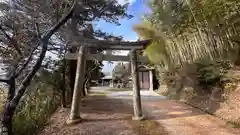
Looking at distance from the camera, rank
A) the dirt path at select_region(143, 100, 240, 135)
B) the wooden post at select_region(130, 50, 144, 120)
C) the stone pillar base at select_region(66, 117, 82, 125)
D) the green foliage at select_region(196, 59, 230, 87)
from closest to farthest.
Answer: the dirt path at select_region(143, 100, 240, 135), the stone pillar base at select_region(66, 117, 82, 125), the wooden post at select_region(130, 50, 144, 120), the green foliage at select_region(196, 59, 230, 87)

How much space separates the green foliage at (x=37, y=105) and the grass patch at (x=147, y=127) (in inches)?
94.4

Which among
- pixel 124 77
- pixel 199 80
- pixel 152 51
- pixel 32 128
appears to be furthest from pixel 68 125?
pixel 124 77

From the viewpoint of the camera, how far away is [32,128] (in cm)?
588

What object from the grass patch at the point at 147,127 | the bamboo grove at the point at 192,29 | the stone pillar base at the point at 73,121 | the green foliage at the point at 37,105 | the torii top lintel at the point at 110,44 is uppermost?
the bamboo grove at the point at 192,29

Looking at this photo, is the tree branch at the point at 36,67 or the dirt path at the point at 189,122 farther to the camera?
the dirt path at the point at 189,122

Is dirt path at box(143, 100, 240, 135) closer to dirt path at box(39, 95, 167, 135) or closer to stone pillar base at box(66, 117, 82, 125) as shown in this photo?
dirt path at box(39, 95, 167, 135)

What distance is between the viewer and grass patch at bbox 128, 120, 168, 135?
6179mm

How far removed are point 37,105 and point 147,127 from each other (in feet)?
10.7

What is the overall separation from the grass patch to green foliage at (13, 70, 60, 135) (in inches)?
94.4

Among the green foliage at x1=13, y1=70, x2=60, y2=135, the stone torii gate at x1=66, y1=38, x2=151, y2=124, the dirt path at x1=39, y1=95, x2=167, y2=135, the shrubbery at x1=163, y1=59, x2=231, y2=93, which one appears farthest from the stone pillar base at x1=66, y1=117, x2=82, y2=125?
the shrubbery at x1=163, y1=59, x2=231, y2=93

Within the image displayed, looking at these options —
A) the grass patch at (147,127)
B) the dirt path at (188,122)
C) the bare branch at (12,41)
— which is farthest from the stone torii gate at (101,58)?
the bare branch at (12,41)

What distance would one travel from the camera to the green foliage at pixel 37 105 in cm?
571

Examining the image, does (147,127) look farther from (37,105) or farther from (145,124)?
(37,105)

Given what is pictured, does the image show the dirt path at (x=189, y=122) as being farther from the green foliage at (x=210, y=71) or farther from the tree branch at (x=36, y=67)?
the tree branch at (x=36, y=67)
